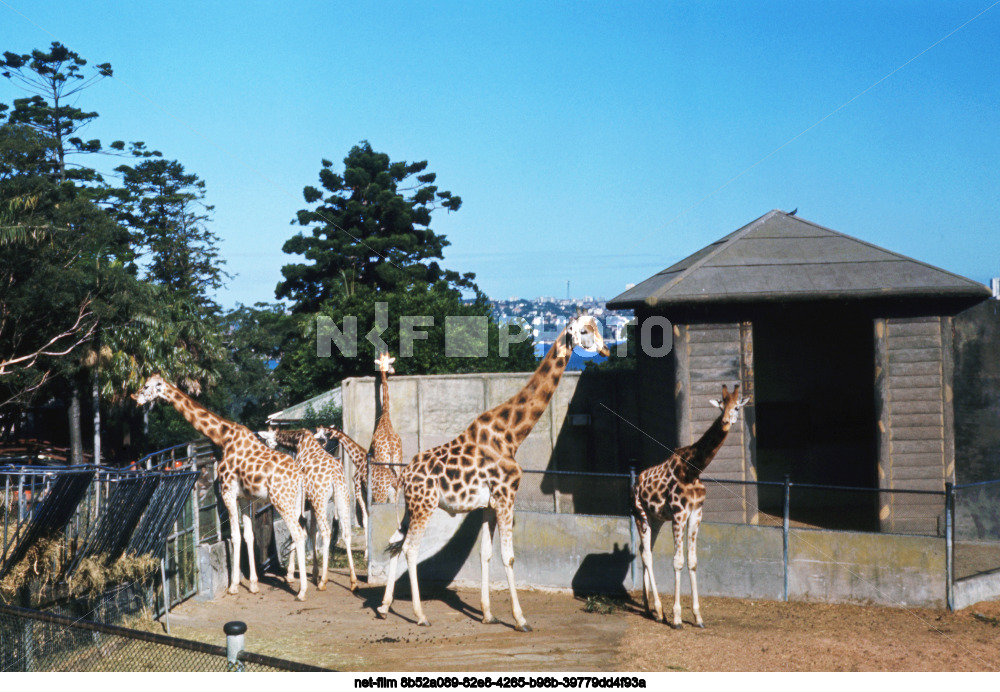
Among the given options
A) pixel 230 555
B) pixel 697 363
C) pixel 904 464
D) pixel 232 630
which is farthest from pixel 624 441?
pixel 232 630

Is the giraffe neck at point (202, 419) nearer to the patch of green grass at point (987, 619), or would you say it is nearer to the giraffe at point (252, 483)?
the giraffe at point (252, 483)

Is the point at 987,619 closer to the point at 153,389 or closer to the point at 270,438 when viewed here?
the point at 270,438

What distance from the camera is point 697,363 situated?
542 inches

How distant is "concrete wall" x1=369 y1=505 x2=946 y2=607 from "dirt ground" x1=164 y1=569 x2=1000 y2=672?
0.92ft

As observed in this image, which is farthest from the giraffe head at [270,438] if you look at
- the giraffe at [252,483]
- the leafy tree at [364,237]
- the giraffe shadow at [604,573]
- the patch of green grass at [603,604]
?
the leafy tree at [364,237]

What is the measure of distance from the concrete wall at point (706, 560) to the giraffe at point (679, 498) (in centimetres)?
103

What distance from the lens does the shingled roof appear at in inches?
523

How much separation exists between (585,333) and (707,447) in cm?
208

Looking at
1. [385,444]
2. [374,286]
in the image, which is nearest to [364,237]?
[374,286]

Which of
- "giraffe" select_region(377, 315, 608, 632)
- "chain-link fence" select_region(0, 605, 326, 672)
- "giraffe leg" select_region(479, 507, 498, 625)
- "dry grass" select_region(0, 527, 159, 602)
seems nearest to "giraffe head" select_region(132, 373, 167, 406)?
"dry grass" select_region(0, 527, 159, 602)

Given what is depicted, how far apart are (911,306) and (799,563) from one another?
448 centimetres

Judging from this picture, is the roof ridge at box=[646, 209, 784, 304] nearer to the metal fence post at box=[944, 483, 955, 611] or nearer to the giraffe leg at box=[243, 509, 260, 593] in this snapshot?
the metal fence post at box=[944, 483, 955, 611]

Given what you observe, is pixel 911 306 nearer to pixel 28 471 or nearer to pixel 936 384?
pixel 936 384

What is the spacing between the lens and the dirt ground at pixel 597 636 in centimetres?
932
